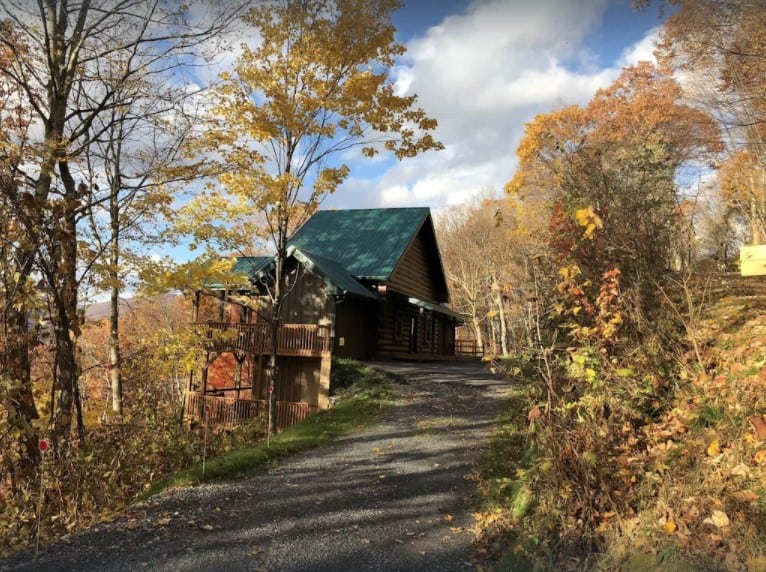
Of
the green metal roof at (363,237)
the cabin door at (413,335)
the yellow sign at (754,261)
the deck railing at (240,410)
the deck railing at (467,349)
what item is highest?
the green metal roof at (363,237)

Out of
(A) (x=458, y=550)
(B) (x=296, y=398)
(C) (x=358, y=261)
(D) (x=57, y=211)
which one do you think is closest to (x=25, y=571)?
(A) (x=458, y=550)

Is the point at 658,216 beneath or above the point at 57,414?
above

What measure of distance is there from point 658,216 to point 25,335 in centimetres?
832

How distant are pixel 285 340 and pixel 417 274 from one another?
958cm

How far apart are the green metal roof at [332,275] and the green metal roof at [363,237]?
1311mm

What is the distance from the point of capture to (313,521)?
5.94 m

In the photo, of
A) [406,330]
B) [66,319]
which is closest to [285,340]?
[406,330]

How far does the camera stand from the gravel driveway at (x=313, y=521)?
16.3 ft

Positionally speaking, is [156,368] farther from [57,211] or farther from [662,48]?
[662,48]

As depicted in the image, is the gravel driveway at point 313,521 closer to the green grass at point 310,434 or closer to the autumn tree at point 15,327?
the green grass at point 310,434

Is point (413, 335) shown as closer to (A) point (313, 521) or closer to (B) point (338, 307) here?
(B) point (338, 307)

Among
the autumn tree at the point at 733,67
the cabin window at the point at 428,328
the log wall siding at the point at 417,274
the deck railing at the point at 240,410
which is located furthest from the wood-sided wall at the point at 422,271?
the autumn tree at the point at 733,67

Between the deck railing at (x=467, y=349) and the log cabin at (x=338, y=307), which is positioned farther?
the deck railing at (x=467, y=349)

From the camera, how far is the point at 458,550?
16.7 ft
